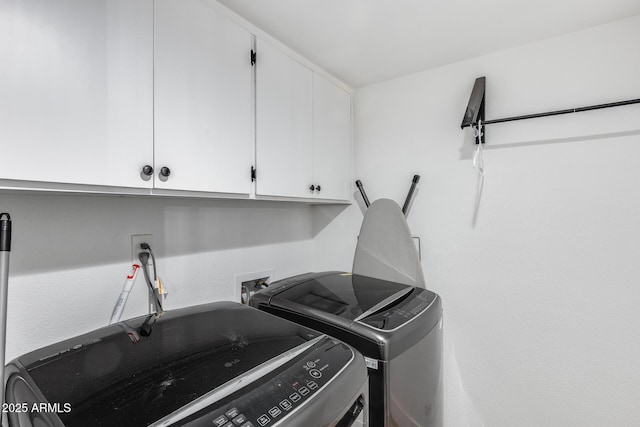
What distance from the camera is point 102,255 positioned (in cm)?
107

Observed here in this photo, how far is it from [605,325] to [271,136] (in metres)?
1.61

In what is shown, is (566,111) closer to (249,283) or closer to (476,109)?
(476,109)

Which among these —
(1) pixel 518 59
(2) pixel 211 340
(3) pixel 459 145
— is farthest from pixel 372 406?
(1) pixel 518 59

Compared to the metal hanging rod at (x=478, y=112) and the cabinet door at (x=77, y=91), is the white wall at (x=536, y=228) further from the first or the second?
the cabinet door at (x=77, y=91)

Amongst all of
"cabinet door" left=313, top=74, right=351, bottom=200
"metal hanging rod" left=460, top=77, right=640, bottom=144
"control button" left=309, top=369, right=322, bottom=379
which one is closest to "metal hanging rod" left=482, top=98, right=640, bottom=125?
"metal hanging rod" left=460, top=77, right=640, bottom=144

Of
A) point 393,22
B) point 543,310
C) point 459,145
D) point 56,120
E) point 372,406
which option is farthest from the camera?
point 459,145

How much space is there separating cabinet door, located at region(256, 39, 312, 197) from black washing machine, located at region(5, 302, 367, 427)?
2.14 feet

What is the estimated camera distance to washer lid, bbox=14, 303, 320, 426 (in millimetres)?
510

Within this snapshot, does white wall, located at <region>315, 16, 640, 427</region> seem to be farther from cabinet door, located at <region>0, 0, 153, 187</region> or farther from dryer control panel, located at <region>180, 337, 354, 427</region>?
cabinet door, located at <region>0, 0, 153, 187</region>

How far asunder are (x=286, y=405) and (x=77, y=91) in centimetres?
86

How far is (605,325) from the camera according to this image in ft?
4.14

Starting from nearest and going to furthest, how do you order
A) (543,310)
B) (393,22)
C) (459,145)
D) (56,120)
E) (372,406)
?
1. (56,120)
2. (372,406)
3. (393,22)
4. (543,310)
5. (459,145)

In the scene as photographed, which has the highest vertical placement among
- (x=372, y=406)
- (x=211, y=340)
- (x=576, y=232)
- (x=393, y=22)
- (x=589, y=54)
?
(x=393, y=22)

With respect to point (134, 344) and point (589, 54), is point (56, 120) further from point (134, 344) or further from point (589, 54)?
point (589, 54)
